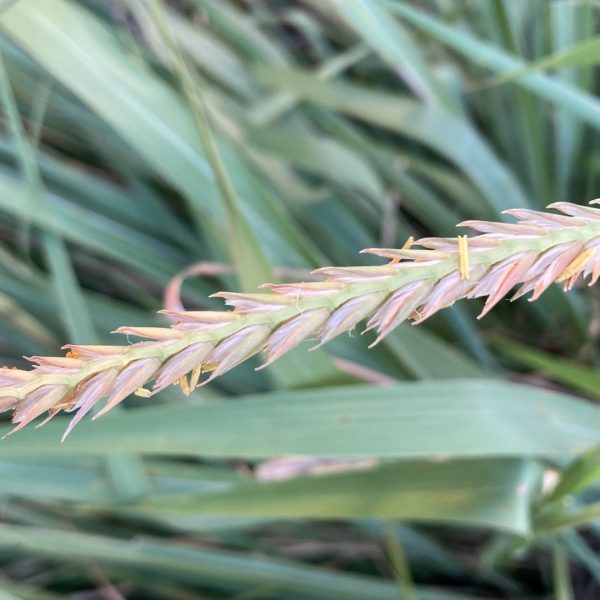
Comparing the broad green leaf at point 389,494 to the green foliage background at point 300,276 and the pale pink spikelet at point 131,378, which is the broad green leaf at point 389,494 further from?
the pale pink spikelet at point 131,378

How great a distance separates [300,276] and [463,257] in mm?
494

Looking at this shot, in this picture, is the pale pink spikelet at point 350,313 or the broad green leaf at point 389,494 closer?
the pale pink spikelet at point 350,313

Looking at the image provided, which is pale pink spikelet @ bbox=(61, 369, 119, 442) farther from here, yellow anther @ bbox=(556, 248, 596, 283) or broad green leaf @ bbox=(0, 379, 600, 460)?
broad green leaf @ bbox=(0, 379, 600, 460)

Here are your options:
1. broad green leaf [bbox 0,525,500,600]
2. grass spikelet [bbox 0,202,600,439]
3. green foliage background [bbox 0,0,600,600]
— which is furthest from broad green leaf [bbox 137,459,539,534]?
grass spikelet [bbox 0,202,600,439]

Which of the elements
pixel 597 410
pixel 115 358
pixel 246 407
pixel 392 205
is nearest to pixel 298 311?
pixel 115 358

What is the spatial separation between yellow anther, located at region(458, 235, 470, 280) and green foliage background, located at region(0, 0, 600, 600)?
0.95ft

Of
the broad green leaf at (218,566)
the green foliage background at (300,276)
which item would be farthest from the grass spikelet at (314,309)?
the broad green leaf at (218,566)

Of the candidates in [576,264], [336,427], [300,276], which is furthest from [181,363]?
[300,276]

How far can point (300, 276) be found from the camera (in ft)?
2.36

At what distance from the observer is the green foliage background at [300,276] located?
537mm

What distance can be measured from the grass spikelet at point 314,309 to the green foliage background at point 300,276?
0.89ft

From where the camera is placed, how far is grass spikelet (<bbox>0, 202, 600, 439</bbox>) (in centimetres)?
21

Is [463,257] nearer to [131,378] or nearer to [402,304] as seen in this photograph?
[402,304]

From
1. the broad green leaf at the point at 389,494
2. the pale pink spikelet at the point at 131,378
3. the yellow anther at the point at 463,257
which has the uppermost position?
the broad green leaf at the point at 389,494
